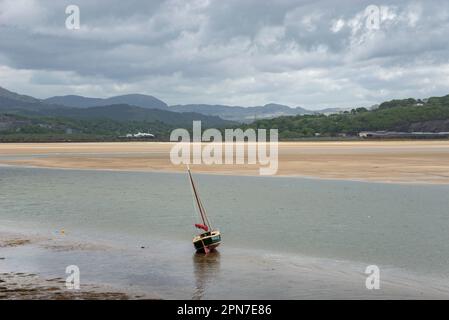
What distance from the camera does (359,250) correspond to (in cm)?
1834

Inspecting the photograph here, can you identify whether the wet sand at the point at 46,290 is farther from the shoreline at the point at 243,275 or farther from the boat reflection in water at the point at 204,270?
the boat reflection in water at the point at 204,270

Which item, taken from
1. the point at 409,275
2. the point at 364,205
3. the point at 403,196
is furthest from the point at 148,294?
the point at 403,196

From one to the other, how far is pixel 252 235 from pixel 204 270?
5.07 m

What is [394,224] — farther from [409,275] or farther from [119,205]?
[119,205]

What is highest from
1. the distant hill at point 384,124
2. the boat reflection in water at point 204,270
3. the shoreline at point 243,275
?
the distant hill at point 384,124

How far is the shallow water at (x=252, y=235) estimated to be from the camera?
14914mm

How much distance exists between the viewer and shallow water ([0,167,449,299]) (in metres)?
14.9

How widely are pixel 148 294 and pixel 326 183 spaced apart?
25.0 m

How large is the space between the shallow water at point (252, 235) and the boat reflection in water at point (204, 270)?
3 centimetres

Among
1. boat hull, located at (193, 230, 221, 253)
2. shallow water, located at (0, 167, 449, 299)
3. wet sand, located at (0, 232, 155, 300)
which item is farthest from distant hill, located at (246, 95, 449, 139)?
wet sand, located at (0, 232, 155, 300)

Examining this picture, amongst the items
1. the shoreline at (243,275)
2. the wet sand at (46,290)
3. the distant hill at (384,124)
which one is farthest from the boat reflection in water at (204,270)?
the distant hill at (384,124)

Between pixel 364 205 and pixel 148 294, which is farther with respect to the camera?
pixel 364 205

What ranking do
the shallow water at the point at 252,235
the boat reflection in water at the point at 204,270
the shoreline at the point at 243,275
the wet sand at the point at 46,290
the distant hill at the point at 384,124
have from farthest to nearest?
1. the distant hill at the point at 384,124
2. the shallow water at the point at 252,235
3. the boat reflection in water at the point at 204,270
4. the shoreline at the point at 243,275
5. the wet sand at the point at 46,290
